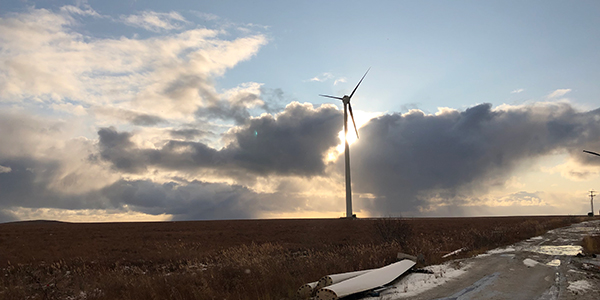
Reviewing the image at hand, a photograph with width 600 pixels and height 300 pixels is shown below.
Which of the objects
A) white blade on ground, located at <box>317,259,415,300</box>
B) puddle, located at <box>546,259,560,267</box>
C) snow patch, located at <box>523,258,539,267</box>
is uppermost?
white blade on ground, located at <box>317,259,415,300</box>

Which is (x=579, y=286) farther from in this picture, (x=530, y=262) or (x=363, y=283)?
(x=363, y=283)

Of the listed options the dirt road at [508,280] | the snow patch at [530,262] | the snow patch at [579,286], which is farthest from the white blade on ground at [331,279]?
the snow patch at [530,262]

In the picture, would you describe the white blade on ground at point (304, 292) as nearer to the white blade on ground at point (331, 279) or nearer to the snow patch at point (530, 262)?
the white blade on ground at point (331, 279)

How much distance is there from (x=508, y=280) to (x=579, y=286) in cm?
194

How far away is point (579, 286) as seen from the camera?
11648 mm

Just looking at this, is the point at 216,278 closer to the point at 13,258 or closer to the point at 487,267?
the point at 487,267

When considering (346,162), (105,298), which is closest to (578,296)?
(105,298)

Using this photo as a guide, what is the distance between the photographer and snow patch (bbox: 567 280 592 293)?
443 inches

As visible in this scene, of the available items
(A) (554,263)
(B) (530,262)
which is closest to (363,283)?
(B) (530,262)

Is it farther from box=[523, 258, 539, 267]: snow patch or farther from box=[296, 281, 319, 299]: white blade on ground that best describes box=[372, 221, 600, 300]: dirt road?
box=[296, 281, 319, 299]: white blade on ground

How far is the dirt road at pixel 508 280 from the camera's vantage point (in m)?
10.8

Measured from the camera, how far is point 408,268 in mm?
14117

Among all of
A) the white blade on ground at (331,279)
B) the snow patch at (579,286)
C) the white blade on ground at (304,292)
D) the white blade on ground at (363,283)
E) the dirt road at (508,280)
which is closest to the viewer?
the white blade on ground at (363,283)

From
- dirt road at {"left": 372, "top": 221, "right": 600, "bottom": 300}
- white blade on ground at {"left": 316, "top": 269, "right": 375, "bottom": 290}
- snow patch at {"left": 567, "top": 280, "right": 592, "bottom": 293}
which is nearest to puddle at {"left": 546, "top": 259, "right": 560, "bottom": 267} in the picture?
dirt road at {"left": 372, "top": 221, "right": 600, "bottom": 300}
